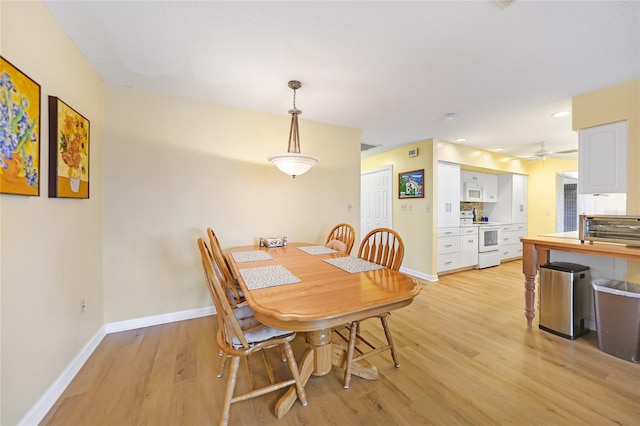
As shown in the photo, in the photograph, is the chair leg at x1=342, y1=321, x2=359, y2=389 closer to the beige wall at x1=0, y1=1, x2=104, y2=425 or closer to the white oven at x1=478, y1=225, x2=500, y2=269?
the beige wall at x1=0, y1=1, x2=104, y2=425

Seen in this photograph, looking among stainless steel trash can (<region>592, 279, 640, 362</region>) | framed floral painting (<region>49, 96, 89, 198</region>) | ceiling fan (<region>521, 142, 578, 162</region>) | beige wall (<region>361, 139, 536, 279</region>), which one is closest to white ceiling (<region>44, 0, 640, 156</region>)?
framed floral painting (<region>49, 96, 89, 198</region>)

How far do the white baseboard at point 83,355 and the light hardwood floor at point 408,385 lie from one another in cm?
5

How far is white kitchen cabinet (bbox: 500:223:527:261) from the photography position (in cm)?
509

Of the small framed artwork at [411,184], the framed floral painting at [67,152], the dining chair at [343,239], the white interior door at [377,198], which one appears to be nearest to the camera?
the framed floral painting at [67,152]

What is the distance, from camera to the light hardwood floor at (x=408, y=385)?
136 centimetres

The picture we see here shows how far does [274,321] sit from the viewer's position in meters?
1.07

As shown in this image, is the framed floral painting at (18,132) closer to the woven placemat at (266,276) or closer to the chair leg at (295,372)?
the woven placemat at (266,276)

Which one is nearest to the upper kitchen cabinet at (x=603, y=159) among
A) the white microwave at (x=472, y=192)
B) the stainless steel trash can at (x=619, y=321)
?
the stainless steel trash can at (x=619, y=321)

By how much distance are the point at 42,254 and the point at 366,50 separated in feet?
7.96

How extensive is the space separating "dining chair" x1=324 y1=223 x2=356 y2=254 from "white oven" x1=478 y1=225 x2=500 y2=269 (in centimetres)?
331

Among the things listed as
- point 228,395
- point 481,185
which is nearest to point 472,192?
point 481,185

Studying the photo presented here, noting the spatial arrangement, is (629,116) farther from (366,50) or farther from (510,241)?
(510,241)

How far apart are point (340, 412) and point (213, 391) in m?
0.80

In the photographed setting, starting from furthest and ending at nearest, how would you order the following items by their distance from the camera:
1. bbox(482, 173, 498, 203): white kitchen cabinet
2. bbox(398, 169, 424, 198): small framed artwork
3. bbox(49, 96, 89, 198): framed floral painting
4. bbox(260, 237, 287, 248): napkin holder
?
bbox(482, 173, 498, 203): white kitchen cabinet < bbox(398, 169, 424, 198): small framed artwork < bbox(260, 237, 287, 248): napkin holder < bbox(49, 96, 89, 198): framed floral painting
